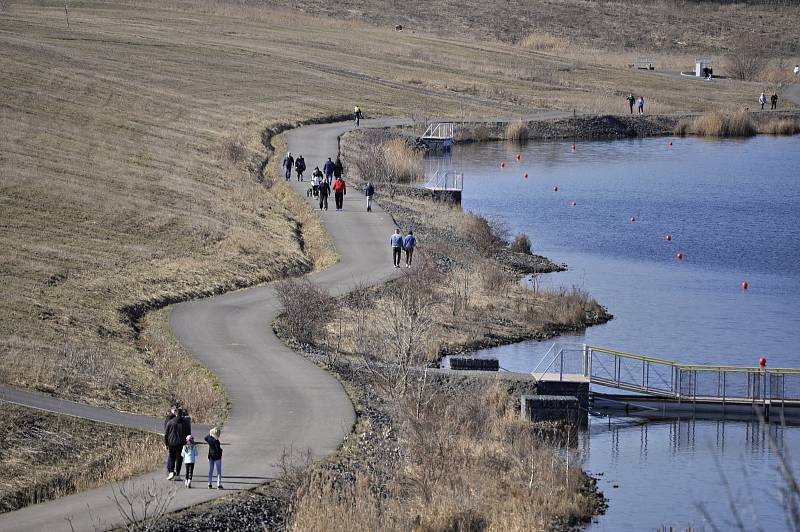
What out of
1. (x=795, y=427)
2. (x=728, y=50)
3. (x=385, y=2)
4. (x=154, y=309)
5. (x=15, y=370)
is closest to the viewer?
(x=15, y=370)

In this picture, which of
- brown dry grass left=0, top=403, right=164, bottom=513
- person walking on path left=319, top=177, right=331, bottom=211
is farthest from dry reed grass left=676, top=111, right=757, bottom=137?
brown dry grass left=0, top=403, right=164, bottom=513

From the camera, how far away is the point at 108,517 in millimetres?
20484

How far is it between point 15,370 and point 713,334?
68.1 feet

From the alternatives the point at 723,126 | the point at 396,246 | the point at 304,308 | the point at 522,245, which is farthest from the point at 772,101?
the point at 304,308

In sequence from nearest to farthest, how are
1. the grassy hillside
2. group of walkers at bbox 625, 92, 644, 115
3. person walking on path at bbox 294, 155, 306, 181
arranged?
the grassy hillside
person walking on path at bbox 294, 155, 306, 181
group of walkers at bbox 625, 92, 644, 115

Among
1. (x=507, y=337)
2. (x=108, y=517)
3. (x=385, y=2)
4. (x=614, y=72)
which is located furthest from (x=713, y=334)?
(x=385, y=2)

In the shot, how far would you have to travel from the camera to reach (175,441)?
22406 millimetres

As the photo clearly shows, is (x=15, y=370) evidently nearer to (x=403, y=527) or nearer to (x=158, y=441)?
(x=158, y=441)

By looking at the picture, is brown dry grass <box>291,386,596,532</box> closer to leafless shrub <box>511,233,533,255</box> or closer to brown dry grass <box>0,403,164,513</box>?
brown dry grass <box>0,403,164,513</box>

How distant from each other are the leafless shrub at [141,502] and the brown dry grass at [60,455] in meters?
0.65

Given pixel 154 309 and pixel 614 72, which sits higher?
pixel 614 72

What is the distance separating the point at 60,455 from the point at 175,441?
272 cm

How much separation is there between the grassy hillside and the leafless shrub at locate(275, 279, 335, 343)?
4.18 m

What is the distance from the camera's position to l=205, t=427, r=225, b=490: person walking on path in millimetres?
21953
